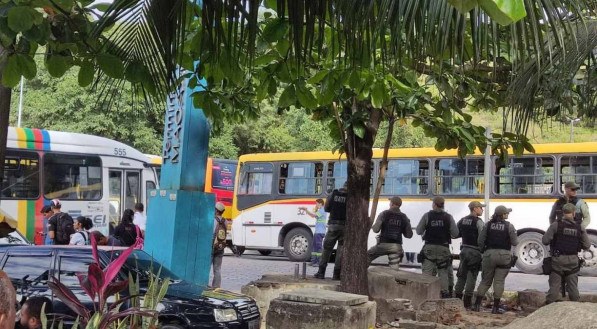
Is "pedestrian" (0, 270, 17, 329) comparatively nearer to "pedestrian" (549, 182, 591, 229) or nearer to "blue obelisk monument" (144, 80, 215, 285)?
"blue obelisk monument" (144, 80, 215, 285)

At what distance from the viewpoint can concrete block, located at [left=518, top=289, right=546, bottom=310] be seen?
39.6ft

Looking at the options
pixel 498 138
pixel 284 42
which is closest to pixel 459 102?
pixel 498 138

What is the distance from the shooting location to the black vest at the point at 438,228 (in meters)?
12.5

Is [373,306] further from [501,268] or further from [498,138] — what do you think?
[501,268]

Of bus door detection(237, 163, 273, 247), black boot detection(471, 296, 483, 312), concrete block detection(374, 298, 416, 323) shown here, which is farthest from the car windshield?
bus door detection(237, 163, 273, 247)

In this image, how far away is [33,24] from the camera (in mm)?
4023

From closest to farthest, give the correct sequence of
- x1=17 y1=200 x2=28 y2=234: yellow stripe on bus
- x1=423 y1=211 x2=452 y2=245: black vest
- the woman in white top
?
the woman in white top, x1=423 y1=211 x2=452 y2=245: black vest, x1=17 y1=200 x2=28 y2=234: yellow stripe on bus

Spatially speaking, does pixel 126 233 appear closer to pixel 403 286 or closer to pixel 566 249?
pixel 403 286

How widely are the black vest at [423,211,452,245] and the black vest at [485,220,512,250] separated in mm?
731

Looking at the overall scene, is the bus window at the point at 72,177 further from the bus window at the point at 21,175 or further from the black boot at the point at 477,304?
the black boot at the point at 477,304

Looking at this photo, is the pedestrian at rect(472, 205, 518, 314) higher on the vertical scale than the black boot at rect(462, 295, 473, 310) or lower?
higher

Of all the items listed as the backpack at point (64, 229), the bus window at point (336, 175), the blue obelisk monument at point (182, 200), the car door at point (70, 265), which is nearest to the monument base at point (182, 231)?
the blue obelisk monument at point (182, 200)

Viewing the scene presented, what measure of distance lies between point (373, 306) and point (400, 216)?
4419mm

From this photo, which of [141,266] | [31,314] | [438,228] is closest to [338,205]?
[438,228]
